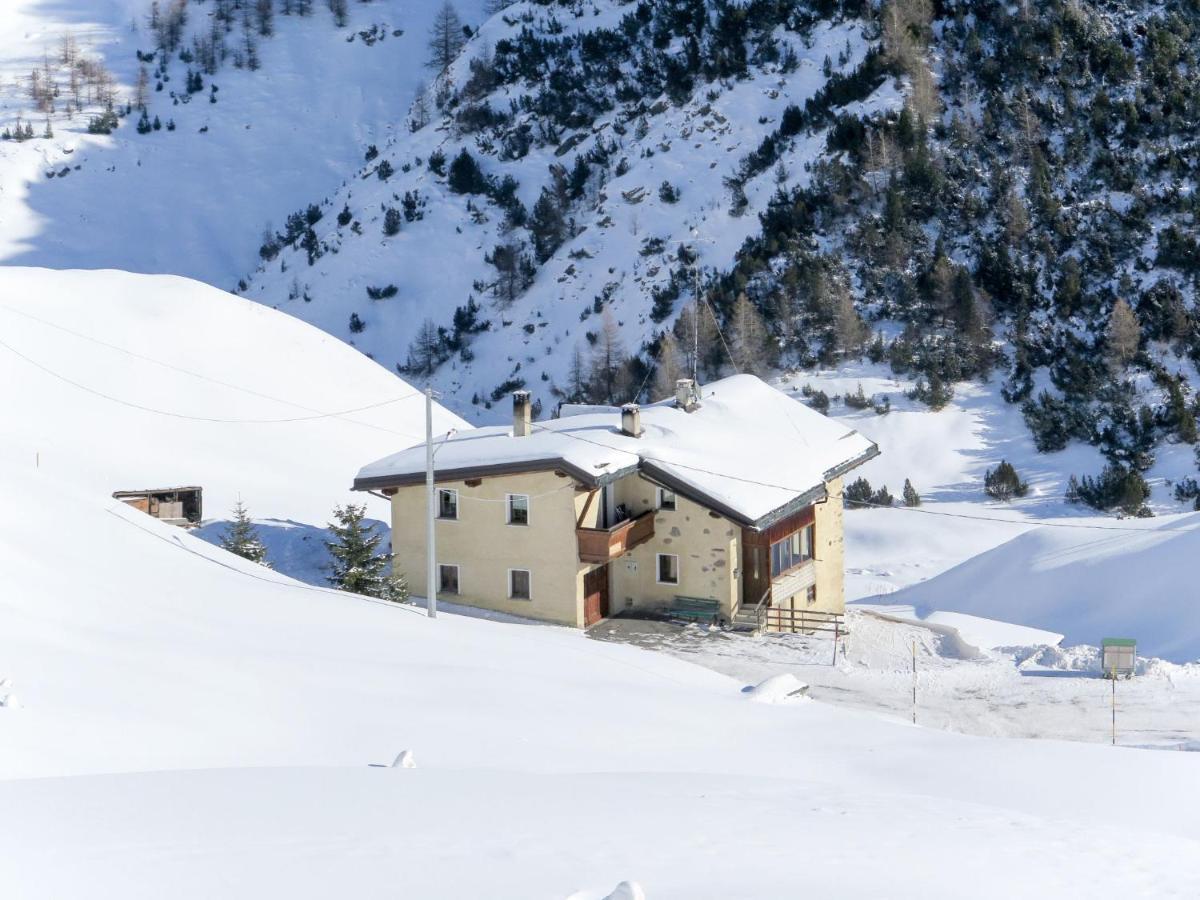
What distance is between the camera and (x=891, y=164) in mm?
67438

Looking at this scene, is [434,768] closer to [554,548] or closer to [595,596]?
[554,548]

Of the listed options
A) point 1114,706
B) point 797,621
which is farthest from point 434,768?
point 797,621

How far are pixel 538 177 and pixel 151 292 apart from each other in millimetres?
32790

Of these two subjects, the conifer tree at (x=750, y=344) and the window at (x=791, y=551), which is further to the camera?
the conifer tree at (x=750, y=344)

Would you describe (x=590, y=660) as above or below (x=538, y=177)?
below

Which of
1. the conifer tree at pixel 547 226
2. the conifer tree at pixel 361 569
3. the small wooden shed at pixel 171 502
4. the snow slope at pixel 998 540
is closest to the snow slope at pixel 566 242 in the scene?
the conifer tree at pixel 547 226

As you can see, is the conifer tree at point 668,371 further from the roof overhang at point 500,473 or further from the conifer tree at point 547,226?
the roof overhang at point 500,473

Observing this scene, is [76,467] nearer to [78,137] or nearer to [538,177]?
[538,177]

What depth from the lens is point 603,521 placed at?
1283 inches

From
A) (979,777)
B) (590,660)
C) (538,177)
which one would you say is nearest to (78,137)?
(538,177)

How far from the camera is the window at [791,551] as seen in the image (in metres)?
33.6

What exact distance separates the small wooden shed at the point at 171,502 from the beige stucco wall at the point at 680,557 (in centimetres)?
1307

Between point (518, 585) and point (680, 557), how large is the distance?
3.87 metres

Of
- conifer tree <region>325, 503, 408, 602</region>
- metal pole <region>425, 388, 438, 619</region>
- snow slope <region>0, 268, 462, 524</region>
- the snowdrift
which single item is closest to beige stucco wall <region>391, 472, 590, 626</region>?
conifer tree <region>325, 503, 408, 602</region>
